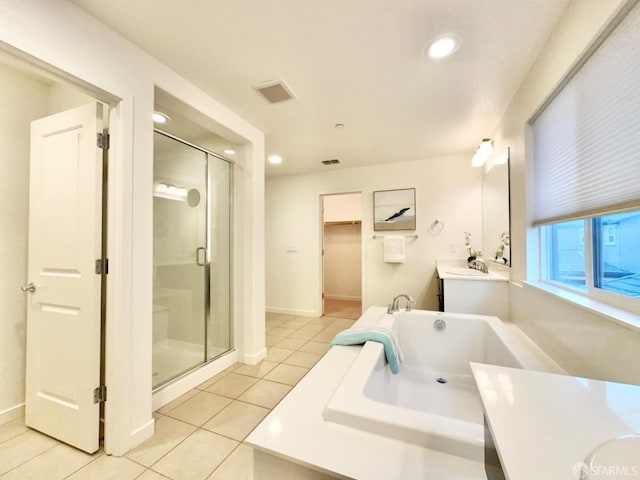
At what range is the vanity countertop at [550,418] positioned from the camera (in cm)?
41

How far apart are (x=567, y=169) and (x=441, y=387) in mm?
Answer: 1644

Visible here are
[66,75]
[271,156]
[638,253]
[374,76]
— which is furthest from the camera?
[271,156]

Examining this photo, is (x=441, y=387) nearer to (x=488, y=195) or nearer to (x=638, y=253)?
(x=638, y=253)

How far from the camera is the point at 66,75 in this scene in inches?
48.2

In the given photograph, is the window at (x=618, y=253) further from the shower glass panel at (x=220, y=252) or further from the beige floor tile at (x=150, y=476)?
the shower glass panel at (x=220, y=252)

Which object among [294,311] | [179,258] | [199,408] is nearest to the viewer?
[199,408]

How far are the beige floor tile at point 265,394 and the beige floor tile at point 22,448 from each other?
1.09 meters

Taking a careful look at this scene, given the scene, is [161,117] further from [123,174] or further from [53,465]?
[53,465]

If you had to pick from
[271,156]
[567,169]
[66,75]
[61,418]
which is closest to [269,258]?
[271,156]

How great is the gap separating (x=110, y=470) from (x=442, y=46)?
2930 millimetres

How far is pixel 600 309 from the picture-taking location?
104 cm

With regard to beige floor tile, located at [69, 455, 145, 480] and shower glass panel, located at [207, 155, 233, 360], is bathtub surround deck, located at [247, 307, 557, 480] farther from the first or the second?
shower glass panel, located at [207, 155, 233, 360]

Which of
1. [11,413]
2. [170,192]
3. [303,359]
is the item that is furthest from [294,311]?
[11,413]

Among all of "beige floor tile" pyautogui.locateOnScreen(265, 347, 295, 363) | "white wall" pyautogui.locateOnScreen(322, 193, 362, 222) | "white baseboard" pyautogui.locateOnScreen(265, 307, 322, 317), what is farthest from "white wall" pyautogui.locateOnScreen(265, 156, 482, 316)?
"beige floor tile" pyautogui.locateOnScreen(265, 347, 295, 363)
